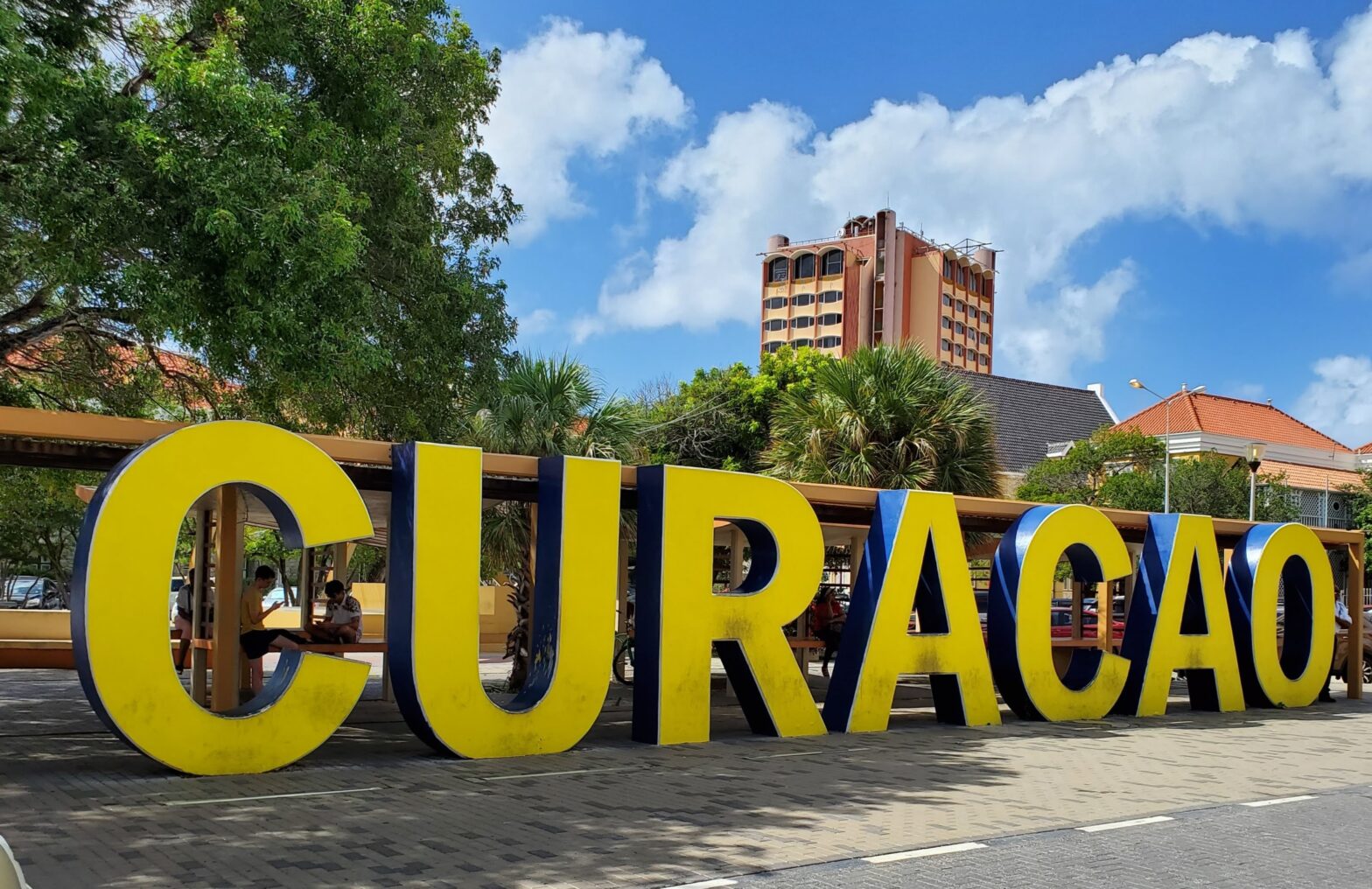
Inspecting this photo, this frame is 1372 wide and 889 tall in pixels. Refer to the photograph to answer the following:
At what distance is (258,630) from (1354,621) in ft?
50.9

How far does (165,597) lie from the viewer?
9398 mm

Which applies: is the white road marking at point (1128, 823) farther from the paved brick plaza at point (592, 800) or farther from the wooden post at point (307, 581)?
the wooden post at point (307, 581)

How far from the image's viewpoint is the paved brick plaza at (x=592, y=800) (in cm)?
696

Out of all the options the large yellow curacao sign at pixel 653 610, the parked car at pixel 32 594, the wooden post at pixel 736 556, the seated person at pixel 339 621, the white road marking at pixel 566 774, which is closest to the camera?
the large yellow curacao sign at pixel 653 610

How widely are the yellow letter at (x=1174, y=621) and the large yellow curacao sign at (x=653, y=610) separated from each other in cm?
3

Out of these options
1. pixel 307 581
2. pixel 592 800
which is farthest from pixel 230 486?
pixel 307 581

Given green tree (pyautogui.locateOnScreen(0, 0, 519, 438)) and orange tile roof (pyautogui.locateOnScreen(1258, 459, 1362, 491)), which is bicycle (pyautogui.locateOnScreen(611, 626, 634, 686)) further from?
orange tile roof (pyautogui.locateOnScreen(1258, 459, 1362, 491))

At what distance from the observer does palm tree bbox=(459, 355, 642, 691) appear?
63.4 feet

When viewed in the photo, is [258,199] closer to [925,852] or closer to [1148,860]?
[925,852]

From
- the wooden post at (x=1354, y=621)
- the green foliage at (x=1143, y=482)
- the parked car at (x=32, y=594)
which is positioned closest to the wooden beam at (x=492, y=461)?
the wooden post at (x=1354, y=621)

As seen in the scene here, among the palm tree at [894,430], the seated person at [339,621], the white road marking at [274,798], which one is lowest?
the white road marking at [274,798]

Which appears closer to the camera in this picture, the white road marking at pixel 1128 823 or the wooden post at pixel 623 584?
the white road marking at pixel 1128 823

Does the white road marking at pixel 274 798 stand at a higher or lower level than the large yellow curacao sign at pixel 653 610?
lower

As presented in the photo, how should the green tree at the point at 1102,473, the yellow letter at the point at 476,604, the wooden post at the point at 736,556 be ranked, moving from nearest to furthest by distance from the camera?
the yellow letter at the point at 476,604 → the wooden post at the point at 736,556 → the green tree at the point at 1102,473
